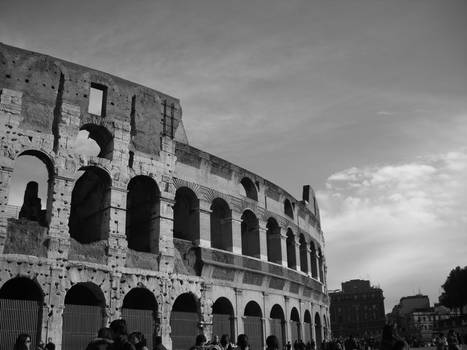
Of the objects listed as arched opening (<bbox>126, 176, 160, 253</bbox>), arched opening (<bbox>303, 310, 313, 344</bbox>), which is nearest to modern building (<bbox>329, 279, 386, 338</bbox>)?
arched opening (<bbox>303, 310, 313, 344</bbox>)

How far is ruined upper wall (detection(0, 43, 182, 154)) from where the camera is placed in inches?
619

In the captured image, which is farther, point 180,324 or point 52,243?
point 180,324

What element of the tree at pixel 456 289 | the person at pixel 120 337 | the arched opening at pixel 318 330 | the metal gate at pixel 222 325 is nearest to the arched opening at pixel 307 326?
the arched opening at pixel 318 330

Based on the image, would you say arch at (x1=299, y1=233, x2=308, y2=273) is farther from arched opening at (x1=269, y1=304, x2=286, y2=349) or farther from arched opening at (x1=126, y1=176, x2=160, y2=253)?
arched opening at (x1=126, y1=176, x2=160, y2=253)

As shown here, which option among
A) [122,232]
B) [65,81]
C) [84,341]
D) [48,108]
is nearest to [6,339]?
[84,341]

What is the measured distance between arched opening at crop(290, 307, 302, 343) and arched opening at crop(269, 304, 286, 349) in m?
0.63

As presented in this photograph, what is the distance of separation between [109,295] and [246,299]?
662cm

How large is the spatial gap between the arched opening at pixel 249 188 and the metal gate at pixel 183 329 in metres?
6.59

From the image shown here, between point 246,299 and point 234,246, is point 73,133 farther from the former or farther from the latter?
point 246,299

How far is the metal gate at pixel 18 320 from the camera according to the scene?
13.5 meters

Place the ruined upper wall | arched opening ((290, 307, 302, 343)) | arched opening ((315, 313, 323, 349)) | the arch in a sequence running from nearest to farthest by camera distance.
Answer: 1. the ruined upper wall
2. arched opening ((290, 307, 302, 343))
3. the arch
4. arched opening ((315, 313, 323, 349))

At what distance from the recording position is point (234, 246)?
20312 millimetres

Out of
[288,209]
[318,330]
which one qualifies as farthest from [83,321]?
[318,330]

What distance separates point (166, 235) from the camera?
696 inches
